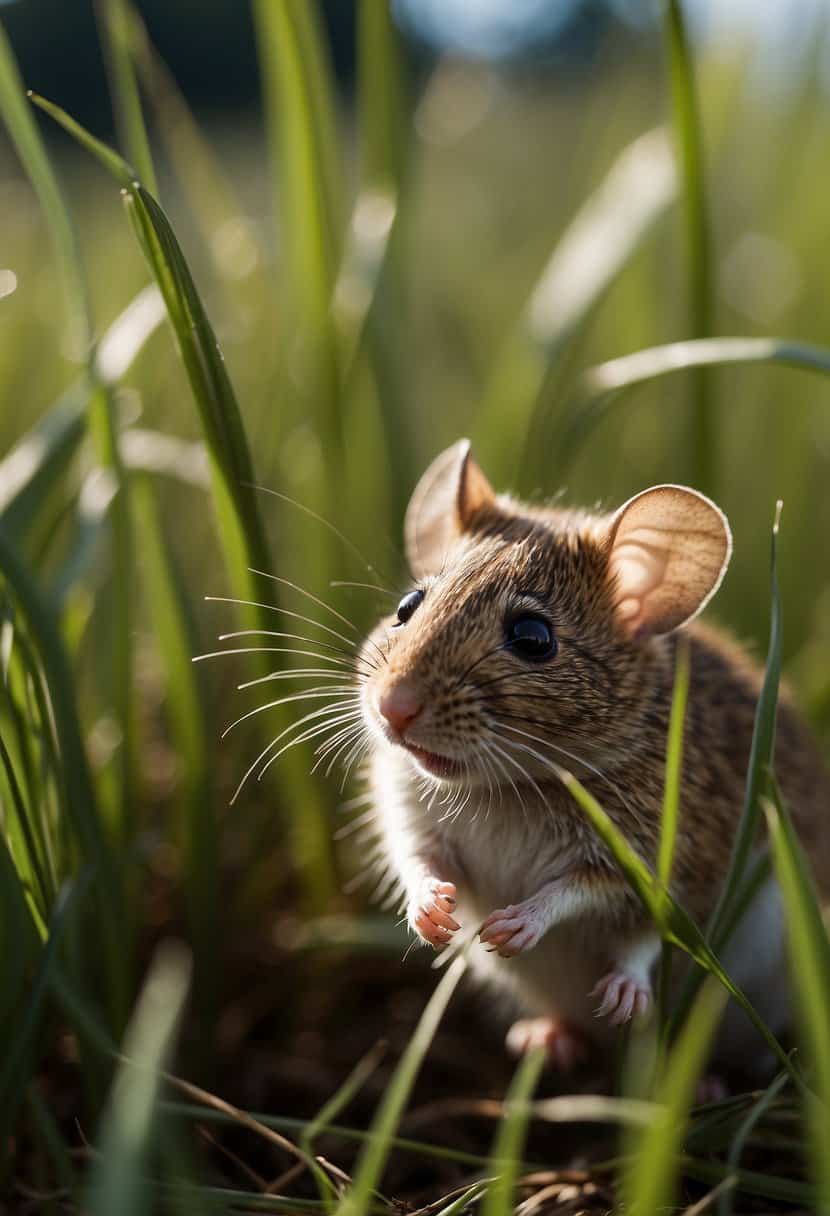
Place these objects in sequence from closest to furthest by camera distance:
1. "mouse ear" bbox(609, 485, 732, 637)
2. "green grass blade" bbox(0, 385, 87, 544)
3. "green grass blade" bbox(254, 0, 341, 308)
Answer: "mouse ear" bbox(609, 485, 732, 637), "green grass blade" bbox(0, 385, 87, 544), "green grass blade" bbox(254, 0, 341, 308)

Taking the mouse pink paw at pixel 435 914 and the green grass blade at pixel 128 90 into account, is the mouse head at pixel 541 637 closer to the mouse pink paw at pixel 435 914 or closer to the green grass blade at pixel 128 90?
the mouse pink paw at pixel 435 914

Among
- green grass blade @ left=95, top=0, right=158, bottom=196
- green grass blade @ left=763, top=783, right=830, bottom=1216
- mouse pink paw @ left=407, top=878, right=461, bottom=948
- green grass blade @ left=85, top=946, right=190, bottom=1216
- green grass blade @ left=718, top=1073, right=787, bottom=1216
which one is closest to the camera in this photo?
green grass blade @ left=85, top=946, right=190, bottom=1216

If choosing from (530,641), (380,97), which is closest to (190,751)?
(530,641)

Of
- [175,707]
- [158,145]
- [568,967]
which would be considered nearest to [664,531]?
[568,967]

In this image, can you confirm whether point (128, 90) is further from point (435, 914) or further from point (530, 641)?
point (435, 914)

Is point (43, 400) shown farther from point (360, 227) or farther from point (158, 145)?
point (158, 145)

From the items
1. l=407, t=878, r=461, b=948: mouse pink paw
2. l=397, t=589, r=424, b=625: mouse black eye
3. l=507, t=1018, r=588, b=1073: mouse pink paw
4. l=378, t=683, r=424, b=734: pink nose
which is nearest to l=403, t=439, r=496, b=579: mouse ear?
l=397, t=589, r=424, b=625: mouse black eye

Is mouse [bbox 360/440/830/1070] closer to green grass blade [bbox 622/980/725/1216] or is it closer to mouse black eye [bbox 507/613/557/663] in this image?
mouse black eye [bbox 507/613/557/663]
